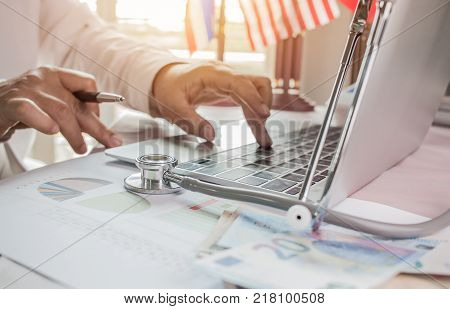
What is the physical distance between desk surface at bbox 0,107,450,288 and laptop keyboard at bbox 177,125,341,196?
7 centimetres

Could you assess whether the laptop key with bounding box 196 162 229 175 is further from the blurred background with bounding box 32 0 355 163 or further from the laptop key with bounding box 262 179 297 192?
the blurred background with bounding box 32 0 355 163

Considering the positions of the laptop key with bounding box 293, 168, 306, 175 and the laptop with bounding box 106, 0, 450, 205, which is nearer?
the laptop with bounding box 106, 0, 450, 205

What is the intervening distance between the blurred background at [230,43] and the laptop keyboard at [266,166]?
1.15 m

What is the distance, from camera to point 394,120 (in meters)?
0.47

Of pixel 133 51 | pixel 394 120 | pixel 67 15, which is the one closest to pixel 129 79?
pixel 133 51

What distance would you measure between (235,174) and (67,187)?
0.19 metres

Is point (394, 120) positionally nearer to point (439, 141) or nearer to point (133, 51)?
point (439, 141)

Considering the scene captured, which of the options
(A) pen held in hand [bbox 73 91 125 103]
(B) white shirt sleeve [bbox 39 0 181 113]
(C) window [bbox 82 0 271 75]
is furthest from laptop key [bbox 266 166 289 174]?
(C) window [bbox 82 0 271 75]

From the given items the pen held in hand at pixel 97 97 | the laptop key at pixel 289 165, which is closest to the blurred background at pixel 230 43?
the pen held in hand at pixel 97 97

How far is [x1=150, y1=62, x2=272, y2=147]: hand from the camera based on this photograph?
0.70m

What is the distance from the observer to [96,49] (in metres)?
0.97

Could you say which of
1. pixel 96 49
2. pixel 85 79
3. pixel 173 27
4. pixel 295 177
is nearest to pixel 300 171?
pixel 295 177

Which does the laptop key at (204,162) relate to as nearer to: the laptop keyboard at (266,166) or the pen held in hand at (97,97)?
the laptop keyboard at (266,166)
